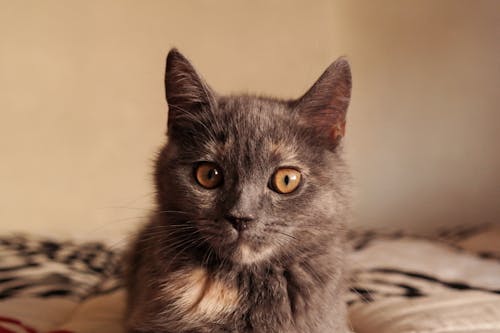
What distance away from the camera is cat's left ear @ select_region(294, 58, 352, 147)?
96cm

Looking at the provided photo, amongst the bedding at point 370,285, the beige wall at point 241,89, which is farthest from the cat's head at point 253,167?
the beige wall at point 241,89

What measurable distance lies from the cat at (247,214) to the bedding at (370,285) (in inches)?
9.5

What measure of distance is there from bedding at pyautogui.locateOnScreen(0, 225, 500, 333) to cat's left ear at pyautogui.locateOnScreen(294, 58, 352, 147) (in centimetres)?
42

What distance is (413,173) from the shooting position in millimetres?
2547

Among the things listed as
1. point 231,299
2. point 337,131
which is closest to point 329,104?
point 337,131

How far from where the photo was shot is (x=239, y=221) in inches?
31.5

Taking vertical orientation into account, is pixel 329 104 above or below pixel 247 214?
above

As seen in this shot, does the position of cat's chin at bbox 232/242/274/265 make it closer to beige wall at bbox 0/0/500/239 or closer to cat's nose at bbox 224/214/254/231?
cat's nose at bbox 224/214/254/231

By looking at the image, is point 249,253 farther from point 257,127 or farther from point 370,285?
point 370,285

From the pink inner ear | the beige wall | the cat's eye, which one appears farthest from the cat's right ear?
the beige wall

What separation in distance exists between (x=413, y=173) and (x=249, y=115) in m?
1.86

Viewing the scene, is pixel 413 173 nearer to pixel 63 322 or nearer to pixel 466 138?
pixel 466 138

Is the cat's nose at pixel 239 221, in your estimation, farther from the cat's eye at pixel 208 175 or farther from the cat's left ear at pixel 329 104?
the cat's left ear at pixel 329 104

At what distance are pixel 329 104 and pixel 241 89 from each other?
60.9 inches
